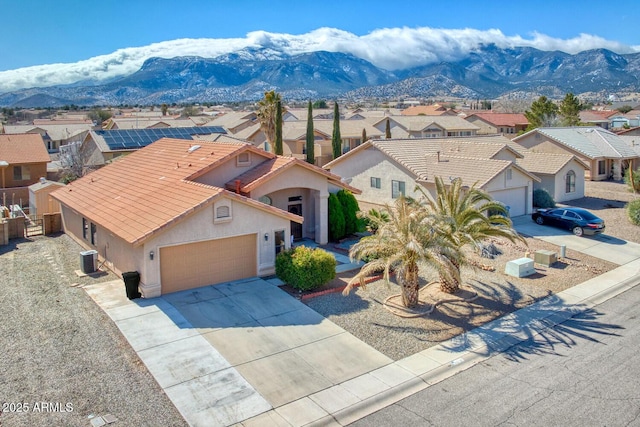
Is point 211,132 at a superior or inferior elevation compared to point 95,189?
superior

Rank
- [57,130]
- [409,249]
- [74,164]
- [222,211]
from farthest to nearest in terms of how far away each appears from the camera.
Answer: [57,130] → [74,164] → [222,211] → [409,249]

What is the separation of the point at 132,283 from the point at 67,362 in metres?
4.74

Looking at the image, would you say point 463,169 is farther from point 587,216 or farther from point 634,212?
point 634,212

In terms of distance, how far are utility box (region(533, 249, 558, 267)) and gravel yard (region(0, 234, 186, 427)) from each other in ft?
56.8

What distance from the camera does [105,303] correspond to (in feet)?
59.2

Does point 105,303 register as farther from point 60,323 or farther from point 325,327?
point 325,327

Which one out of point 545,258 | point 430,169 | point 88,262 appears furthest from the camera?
point 430,169

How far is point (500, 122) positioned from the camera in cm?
8119

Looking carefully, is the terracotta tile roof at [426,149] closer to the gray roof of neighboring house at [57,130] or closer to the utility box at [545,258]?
the utility box at [545,258]

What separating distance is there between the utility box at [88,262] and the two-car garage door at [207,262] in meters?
4.20

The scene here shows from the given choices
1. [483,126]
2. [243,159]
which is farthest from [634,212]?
[483,126]

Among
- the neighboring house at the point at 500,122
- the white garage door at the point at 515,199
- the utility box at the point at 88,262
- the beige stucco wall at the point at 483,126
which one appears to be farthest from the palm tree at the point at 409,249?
the neighboring house at the point at 500,122

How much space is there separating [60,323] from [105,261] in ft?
21.0

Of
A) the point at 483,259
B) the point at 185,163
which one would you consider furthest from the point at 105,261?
the point at 483,259
